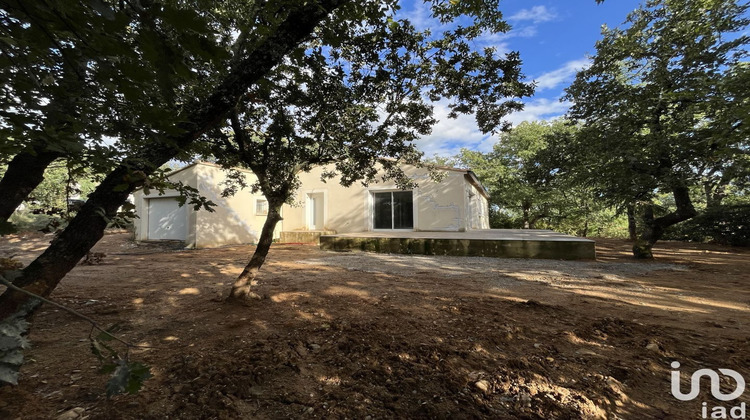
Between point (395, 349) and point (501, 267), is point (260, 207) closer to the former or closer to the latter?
point (501, 267)

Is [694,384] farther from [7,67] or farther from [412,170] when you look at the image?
[412,170]

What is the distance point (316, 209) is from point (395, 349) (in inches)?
473

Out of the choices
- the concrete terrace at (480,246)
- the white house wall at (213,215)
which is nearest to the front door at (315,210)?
the white house wall at (213,215)

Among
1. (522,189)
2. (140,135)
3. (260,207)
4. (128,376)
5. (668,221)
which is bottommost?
(128,376)

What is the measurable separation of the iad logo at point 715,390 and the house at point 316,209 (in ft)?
31.1

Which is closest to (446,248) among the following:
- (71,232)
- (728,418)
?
(728,418)

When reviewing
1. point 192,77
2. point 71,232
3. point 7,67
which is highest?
point 7,67

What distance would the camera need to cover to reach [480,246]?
28.5 feet

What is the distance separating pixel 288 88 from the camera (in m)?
3.92

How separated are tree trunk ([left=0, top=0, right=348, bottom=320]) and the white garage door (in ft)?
39.3

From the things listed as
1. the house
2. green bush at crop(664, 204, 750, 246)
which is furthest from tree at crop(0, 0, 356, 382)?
green bush at crop(664, 204, 750, 246)

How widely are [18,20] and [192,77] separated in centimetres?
90

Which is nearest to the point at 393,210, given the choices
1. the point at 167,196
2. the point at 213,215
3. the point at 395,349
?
the point at 213,215

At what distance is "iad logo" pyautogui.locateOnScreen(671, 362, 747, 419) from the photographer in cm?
179
